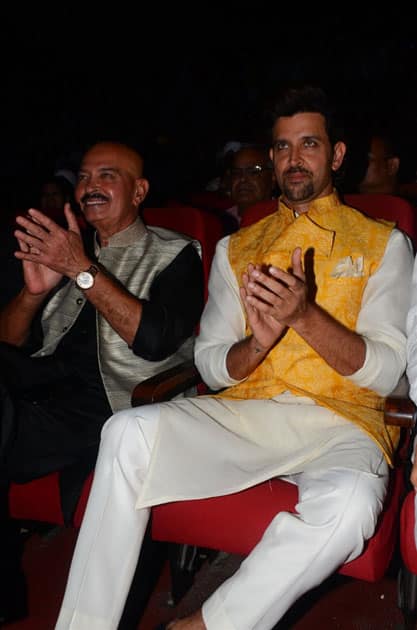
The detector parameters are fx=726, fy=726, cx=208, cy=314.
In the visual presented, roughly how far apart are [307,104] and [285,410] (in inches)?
36.3

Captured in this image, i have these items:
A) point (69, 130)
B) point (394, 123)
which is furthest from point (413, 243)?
point (69, 130)

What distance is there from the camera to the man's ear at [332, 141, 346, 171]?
221 centimetres

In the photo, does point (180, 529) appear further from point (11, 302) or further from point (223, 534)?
point (11, 302)

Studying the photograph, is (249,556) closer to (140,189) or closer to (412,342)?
(412,342)

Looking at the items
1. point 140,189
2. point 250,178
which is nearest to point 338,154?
point 140,189

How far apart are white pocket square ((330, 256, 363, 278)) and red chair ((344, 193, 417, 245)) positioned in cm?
34

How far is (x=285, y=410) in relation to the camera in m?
1.93

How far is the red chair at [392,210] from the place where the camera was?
2.27 metres

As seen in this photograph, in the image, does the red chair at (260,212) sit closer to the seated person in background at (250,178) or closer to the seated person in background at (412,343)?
the seated person in background at (412,343)

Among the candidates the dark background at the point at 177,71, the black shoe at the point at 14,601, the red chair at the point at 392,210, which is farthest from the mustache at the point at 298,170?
the dark background at the point at 177,71

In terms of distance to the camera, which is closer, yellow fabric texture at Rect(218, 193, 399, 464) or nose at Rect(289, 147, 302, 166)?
yellow fabric texture at Rect(218, 193, 399, 464)

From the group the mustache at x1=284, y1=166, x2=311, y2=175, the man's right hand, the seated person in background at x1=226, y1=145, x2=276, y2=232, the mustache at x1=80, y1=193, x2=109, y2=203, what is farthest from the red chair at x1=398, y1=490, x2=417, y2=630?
the seated person in background at x1=226, y1=145, x2=276, y2=232

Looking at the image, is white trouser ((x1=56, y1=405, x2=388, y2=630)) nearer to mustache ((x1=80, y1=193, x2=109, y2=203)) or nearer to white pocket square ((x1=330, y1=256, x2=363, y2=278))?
white pocket square ((x1=330, y1=256, x2=363, y2=278))

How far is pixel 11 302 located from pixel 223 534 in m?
1.08
